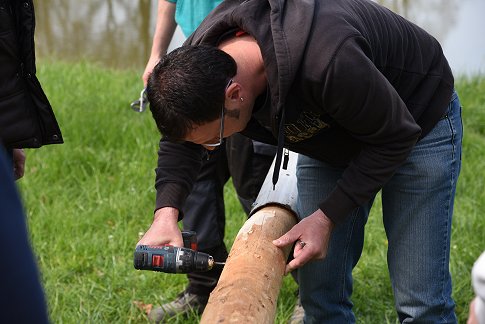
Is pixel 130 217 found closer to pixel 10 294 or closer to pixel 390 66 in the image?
pixel 390 66

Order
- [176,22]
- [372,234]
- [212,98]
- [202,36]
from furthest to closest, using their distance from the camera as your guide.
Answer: [372,234], [176,22], [202,36], [212,98]

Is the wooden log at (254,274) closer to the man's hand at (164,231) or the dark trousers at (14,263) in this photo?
the man's hand at (164,231)

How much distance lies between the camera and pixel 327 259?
2.83m

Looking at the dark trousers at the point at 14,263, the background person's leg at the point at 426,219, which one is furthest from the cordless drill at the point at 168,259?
the dark trousers at the point at 14,263

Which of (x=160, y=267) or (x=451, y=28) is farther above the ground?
(x=160, y=267)

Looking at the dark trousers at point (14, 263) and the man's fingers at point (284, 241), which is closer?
the dark trousers at point (14, 263)

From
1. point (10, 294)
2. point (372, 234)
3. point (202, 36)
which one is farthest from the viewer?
point (372, 234)

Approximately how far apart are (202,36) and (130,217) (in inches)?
87.0

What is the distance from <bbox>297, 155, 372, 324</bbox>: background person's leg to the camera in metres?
2.78

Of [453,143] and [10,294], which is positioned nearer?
[10,294]

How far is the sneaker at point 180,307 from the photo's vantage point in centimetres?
350

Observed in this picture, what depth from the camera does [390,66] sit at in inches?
98.0

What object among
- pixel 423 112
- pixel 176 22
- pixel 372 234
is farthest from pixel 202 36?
pixel 372 234

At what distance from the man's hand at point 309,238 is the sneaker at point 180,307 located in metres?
1.15
